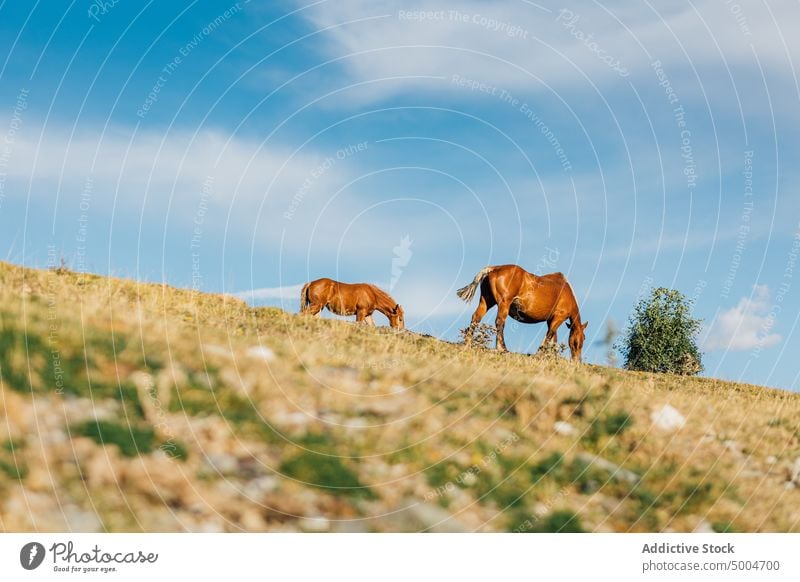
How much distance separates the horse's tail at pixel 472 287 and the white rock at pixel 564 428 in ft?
55.4

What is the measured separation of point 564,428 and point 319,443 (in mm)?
3694

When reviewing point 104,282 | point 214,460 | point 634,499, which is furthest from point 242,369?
point 104,282

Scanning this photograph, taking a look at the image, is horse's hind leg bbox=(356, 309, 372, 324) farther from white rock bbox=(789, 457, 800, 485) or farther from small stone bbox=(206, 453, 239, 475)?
small stone bbox=(206, 453, 239, 475)

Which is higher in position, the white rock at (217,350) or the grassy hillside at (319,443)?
the white rock at (217,350)

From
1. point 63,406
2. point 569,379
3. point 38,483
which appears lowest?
point 38,483

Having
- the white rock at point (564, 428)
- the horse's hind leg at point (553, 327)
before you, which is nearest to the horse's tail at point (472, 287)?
the horse's hind leg at point (553, 327)

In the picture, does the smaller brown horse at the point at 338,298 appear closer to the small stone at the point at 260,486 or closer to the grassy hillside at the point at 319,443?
the grassy hillside at the point at 319,443

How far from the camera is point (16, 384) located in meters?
7.82

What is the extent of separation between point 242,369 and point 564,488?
4.35m

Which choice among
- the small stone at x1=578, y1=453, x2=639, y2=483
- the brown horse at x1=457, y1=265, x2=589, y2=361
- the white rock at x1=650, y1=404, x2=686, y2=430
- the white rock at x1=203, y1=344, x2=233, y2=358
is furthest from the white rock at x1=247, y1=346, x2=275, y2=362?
the brown horse at x1=457, y1=265, x2=589, y2=361

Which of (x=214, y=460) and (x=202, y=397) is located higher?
(x=202, y=397)
